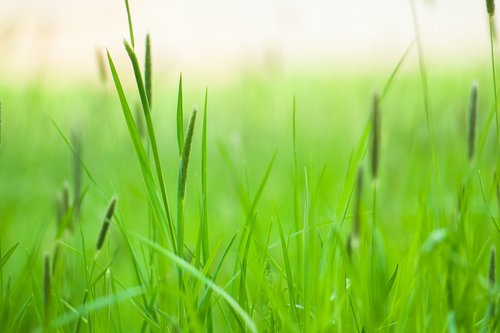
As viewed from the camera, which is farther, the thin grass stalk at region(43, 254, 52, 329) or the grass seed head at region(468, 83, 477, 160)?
the grass seed head at region(468, 83, 477, 160)

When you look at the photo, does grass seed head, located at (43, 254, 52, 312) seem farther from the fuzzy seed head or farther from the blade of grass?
the fuzzy seed head

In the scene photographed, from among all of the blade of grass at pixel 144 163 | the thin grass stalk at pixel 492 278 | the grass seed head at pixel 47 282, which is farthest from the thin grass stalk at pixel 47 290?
the thin grass stalk at pixel 492 278

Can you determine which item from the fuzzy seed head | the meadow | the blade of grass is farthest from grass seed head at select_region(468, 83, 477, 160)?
the blade of grass

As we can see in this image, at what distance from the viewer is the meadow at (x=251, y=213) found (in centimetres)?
105

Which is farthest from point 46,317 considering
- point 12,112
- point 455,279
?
point 12,112

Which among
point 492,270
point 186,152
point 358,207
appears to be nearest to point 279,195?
point 492,270

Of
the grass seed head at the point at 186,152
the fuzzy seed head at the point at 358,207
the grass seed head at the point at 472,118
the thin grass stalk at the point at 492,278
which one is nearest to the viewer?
the fuzzy seed head at the point at 358,207

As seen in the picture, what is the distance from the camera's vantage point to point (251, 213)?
107cm

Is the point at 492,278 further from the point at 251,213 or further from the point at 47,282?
the point at 47,282

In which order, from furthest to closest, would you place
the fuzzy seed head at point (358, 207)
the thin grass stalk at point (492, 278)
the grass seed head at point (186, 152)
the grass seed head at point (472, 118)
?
the grass seed head at point (472, 118) → the thin grass stalk at point (492, 278) → the grass seed head at point (186, 152) → the fuzzy seed head at point (358, 207)

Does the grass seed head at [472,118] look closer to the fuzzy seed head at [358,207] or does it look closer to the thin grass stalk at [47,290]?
the fuzzy seed head at [358,207]

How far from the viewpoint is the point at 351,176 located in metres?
1.08

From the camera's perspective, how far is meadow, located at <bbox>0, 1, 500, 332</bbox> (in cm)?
105

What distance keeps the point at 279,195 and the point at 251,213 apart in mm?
1913
